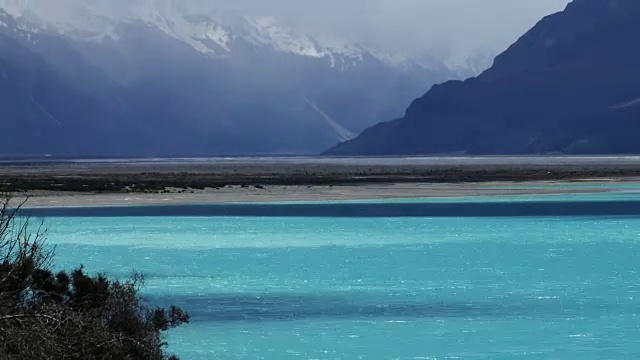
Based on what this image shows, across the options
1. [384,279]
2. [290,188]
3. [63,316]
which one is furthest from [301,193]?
[63,316]

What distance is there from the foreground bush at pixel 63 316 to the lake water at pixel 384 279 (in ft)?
12.7

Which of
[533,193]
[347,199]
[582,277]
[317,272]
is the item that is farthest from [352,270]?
[533,193]

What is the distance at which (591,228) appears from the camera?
54031mm

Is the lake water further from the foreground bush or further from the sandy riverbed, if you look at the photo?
the sandy riverbed

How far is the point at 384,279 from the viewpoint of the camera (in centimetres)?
3681

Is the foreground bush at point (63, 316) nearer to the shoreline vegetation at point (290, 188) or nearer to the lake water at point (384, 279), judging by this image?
the lake water at point (384, 279)

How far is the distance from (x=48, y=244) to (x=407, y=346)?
2466 centimetres

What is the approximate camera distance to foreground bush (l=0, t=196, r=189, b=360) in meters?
12.9

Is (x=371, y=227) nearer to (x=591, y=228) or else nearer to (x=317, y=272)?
(x=591, y=228)

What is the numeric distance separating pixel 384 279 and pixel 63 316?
22.2 metres

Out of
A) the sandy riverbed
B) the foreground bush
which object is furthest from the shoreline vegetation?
the foreground bush

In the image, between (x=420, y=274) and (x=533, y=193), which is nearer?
(x=420, y=274)

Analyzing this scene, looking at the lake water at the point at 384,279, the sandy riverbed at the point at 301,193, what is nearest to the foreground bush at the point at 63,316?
the lake water at the point at 384,279

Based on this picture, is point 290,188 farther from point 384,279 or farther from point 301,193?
point 384,279
